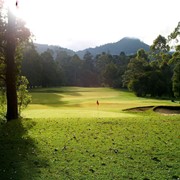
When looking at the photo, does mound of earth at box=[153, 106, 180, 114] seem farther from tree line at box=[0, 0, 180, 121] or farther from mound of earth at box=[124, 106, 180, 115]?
tree line at box=[0, 0, 180, 121]

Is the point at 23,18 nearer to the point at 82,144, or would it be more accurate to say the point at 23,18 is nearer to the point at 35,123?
the point at 35,123

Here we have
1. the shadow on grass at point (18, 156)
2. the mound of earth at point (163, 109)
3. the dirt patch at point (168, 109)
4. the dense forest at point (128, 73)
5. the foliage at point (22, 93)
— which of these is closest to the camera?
the shadow on grass at point (18, 156)

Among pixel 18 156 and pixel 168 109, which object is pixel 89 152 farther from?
pixel 168 109

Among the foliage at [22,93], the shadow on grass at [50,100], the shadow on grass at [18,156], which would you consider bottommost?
the shadow on grass at [50,100]

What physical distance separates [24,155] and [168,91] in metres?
76.9

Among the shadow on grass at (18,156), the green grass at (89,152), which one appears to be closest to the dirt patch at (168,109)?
the green grass at (89,152)

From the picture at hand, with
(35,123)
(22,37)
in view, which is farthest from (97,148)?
(22,37)

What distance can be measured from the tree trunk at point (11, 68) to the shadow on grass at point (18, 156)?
5084 mm

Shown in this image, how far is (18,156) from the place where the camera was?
1159 centimetres

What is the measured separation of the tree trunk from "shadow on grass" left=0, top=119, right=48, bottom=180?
200 inches

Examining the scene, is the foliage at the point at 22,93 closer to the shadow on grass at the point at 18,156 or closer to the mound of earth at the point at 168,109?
the shadow on grass at the point at 18,156

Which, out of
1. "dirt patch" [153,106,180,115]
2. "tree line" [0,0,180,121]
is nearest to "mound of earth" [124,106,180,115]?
"dirt patch" [153,106,180,115]

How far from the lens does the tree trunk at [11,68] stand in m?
21.1

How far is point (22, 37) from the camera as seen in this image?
2178cm
